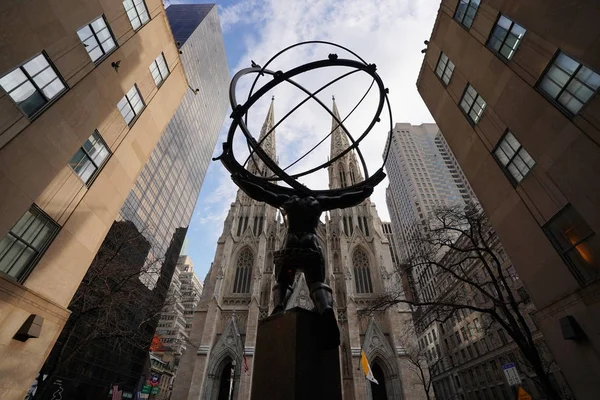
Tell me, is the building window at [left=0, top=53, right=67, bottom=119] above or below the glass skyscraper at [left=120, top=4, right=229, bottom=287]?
below

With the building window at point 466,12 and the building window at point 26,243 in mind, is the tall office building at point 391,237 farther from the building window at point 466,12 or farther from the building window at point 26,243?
the building window at point 26,243

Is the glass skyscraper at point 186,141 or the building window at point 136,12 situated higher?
the glass skyscraper at point 186,141

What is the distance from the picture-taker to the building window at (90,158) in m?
10.7

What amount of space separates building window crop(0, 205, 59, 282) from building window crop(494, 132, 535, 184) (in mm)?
16652

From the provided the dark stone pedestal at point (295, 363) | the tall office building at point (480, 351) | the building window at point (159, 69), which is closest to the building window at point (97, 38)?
the building window at point (159, 69)

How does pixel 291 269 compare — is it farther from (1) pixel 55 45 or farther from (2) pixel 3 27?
(1) pixel 55 45

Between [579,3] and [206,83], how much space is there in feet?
209

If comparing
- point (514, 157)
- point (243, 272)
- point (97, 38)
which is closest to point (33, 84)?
point (97, 38)

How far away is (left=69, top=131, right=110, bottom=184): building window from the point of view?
10.7 metres

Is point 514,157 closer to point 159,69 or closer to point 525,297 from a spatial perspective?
point 525,297

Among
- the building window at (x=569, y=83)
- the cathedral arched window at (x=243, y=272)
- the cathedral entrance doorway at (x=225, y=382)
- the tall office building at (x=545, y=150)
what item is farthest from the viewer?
the cathedral arched window at (x=243, y=272)

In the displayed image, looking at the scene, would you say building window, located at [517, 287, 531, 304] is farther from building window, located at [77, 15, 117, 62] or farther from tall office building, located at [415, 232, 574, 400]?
building window, located at [77, 15, 117, 62]

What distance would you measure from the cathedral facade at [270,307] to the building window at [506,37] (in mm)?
16813

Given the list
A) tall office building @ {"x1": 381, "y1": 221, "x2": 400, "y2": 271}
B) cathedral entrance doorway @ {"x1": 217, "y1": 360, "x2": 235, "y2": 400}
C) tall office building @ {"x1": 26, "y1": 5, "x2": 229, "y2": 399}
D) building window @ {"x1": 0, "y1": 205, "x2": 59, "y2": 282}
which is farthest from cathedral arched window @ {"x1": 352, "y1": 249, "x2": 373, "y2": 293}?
tall office building @ {"x1": 381, "y1": 221, "x2": 400, "y2": 271}
